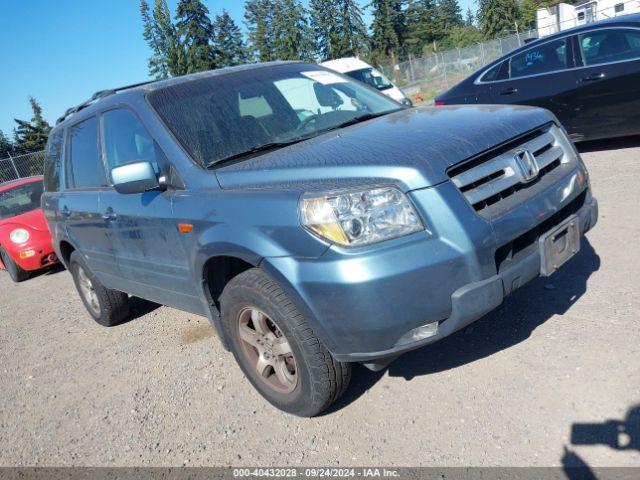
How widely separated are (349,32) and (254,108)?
6005 cm

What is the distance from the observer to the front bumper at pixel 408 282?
2369mm

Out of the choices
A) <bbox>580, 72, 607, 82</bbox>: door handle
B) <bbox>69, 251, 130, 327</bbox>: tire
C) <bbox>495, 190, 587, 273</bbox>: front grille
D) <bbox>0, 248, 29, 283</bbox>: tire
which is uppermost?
<bbox>580, 72, 607, 82</bbox>: door handle

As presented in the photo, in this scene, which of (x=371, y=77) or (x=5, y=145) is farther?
(x=5, y=145)

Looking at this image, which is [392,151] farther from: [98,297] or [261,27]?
[261,27]

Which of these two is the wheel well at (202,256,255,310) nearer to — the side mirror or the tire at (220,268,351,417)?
the tire at (220,268,351,417)

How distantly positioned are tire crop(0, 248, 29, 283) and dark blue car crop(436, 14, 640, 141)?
733 centimetres

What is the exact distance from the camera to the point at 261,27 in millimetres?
61375

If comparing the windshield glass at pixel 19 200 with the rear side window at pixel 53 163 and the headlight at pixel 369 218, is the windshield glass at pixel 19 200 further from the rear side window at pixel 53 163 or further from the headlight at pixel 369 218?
the headlight at pixel 369 218

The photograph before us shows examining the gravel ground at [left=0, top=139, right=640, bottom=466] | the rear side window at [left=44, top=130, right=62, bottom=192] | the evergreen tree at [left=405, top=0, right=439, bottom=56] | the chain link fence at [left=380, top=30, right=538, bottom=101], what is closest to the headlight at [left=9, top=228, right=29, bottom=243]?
the rear side window at [left=44, top=130, right=62, bottom=192]

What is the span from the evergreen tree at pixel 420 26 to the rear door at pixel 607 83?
67277 mm

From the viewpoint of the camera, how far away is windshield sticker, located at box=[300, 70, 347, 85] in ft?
13.6

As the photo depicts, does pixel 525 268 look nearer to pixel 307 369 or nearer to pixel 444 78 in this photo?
pixel 307 369

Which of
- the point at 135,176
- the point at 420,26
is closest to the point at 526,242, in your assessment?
the point at 135,176

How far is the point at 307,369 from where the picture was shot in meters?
2.76
